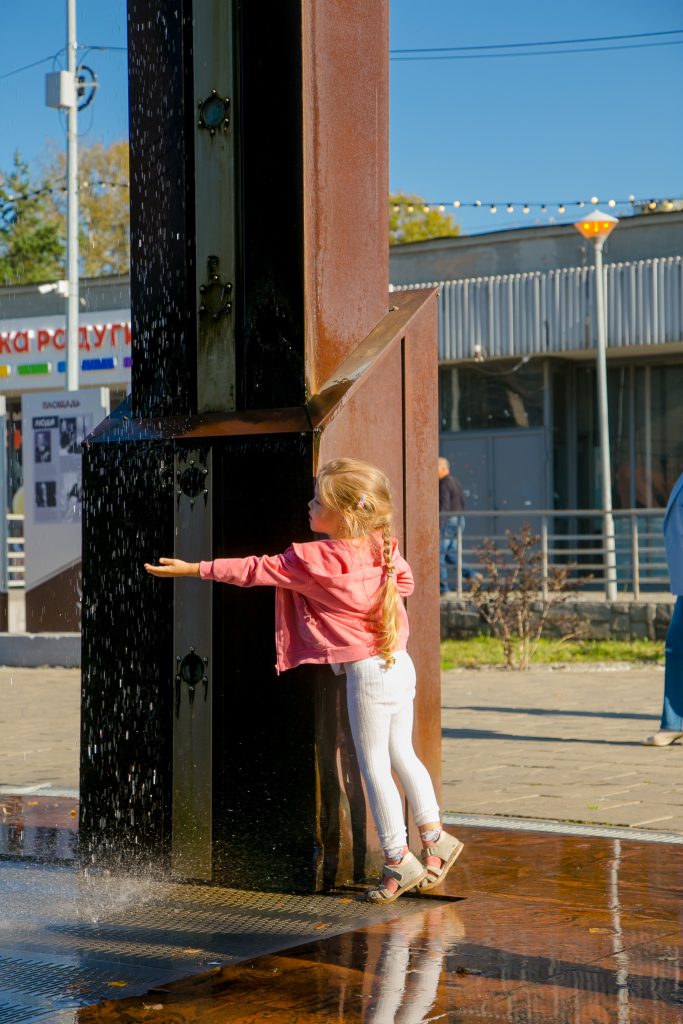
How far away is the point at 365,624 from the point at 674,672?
13.7 feet

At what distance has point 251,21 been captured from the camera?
5.01 m

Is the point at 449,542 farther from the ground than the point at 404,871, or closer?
farther from the ground

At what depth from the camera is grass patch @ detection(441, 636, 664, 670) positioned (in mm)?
14453

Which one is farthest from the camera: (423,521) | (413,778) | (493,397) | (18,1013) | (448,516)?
(493,397)

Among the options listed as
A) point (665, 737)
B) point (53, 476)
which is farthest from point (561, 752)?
point (53, 476)

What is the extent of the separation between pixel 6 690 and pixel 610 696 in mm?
5132

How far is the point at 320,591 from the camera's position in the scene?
4.70m

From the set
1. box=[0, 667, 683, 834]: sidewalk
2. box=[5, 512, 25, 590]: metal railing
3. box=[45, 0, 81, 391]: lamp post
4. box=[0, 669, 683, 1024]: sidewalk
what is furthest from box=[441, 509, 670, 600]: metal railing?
box=[0, 669, 683, 1024]: sidewalk

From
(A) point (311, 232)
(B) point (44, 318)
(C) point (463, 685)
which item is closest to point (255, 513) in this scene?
(A) point (311, 232)

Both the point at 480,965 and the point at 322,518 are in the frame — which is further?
the point at 322,518

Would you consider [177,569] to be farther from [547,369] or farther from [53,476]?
[547,369]

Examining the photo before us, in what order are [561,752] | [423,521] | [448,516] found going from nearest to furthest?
[423,521]
[561,752]
[448,516]

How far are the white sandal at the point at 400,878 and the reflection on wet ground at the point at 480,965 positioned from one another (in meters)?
0.06

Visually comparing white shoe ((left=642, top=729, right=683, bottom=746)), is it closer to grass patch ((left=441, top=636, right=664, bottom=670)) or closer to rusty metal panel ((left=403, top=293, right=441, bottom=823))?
rusty metal panel ((left=403, top=293, right=441, bottom=823))
